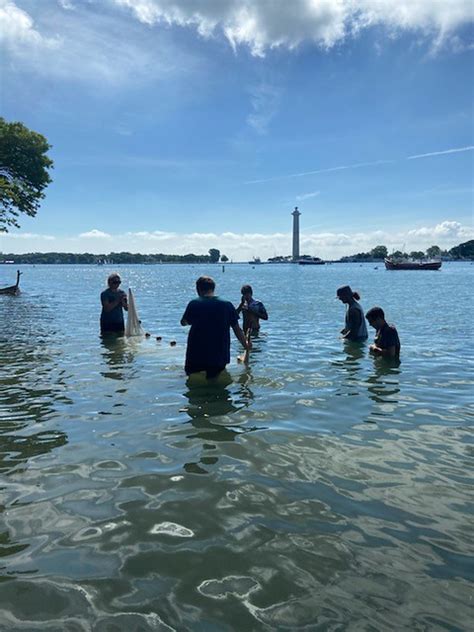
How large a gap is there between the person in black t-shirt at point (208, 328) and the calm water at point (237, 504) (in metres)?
0.58

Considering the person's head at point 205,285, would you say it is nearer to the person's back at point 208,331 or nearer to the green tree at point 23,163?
the person's back at point 208,331

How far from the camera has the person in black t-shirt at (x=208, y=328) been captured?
7.94m

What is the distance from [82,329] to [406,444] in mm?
15390

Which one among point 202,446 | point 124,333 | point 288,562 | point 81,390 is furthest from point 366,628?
point 124,333

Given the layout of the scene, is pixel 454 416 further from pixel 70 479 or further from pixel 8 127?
pixel 8 127

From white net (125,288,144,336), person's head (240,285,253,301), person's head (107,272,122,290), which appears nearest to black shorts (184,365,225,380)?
person's head (240,285,253,301)

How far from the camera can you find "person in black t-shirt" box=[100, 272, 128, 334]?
44.1ft

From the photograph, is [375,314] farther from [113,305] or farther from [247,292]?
[113,305]

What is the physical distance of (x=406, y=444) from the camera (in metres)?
6.25

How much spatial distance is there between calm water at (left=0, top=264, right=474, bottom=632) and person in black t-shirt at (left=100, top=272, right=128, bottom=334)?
168 inches

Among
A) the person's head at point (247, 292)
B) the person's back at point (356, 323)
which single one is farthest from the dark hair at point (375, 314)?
the person's head at point (247, 292)

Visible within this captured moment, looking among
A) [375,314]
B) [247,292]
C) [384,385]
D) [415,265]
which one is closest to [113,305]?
[247,292]

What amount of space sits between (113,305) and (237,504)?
10.4m

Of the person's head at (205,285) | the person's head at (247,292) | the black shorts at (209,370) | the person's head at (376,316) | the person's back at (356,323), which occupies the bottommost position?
the black shorts at (209,370)
